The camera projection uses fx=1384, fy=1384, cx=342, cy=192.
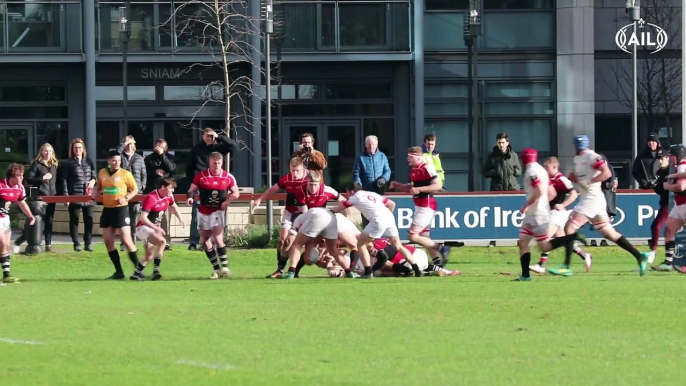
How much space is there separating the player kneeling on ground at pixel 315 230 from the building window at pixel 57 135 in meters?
19.6

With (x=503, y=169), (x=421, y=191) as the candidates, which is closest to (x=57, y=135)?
(x=503, y=169)

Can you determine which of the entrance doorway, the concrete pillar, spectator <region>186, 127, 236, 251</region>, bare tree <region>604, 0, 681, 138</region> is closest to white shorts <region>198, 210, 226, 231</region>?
spectator <region>186, 127, 236, 251</region>

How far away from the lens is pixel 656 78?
37.1 meters

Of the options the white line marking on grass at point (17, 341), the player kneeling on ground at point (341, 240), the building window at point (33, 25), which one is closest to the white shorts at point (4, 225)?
the player kneeling on ground at point (341, 240)

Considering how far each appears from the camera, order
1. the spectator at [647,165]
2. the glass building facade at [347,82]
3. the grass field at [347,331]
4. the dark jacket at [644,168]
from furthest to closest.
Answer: the glass building facade at [347,82] → the dark jacket at [644,168] → the spectator at [647,165] → the grass field at [347,331]

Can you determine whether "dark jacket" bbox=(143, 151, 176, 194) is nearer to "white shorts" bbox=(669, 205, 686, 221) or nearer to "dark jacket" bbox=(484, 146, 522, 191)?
"dark jacket" bbox=(484, 146, 522, 191)

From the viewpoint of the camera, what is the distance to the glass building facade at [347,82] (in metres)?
36.0

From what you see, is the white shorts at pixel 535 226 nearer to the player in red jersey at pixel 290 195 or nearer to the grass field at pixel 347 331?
the grass field at pixel 347 331

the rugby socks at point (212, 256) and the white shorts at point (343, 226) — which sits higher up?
the white shorts at point (343, 226)

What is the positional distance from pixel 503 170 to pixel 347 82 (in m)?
13.7

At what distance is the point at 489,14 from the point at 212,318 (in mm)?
25624

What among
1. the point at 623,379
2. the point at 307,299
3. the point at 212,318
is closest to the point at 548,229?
the point at 307,299

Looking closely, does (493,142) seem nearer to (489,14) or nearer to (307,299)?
(489,14)

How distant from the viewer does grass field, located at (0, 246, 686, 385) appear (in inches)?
368
